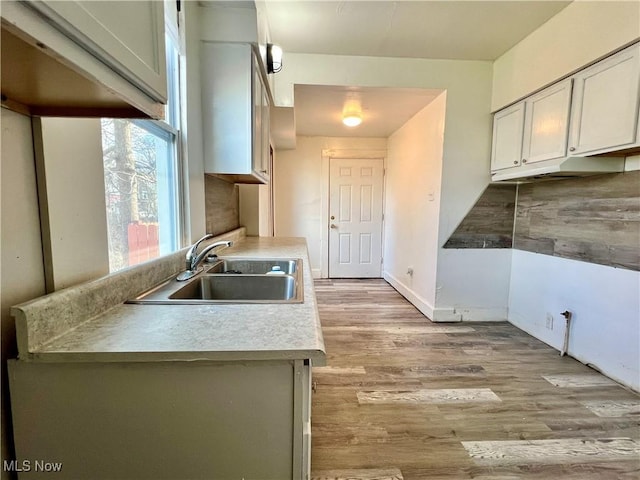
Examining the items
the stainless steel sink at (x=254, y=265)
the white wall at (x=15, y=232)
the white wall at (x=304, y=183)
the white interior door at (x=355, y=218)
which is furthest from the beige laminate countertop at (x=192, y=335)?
the white interior door at (x=355, y=218)

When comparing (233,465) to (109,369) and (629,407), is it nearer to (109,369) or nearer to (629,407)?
(109,369)

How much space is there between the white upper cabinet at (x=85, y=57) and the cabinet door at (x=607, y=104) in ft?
7.97

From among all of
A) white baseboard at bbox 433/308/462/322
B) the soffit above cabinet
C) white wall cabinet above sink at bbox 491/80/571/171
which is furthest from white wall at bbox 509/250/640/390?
the soffit above cabinet

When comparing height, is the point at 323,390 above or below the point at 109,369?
below

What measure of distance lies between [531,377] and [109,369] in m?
2.60

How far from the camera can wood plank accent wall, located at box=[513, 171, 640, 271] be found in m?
2.12

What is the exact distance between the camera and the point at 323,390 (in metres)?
2.05

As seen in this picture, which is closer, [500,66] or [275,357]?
[275,357]

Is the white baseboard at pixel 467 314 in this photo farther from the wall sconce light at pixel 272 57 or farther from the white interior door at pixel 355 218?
the wall sconce light at pixel 272 57

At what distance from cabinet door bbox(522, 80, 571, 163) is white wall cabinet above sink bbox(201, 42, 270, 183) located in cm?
216

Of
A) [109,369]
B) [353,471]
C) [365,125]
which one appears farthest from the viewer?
[365,125]

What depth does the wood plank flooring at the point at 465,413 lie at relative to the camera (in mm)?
1477

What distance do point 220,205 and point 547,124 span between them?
2638 mm

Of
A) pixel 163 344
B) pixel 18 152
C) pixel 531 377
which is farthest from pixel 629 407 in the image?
pixel 18 152
